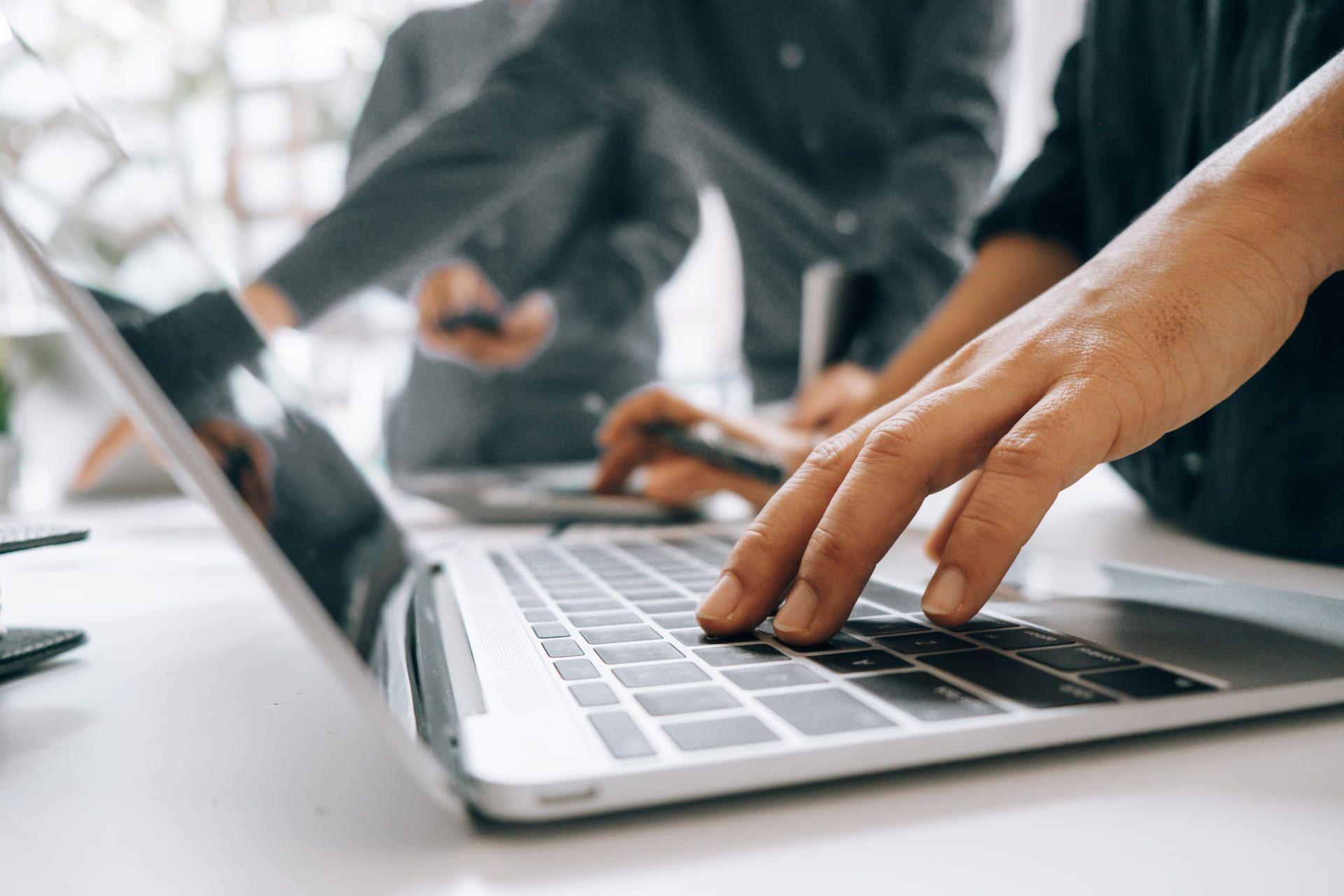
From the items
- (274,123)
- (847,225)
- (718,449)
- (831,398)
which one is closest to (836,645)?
(718,449)

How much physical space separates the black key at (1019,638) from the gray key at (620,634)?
0.39 feet

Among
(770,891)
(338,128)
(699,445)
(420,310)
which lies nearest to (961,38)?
(699,445)

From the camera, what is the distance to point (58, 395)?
1282 mm

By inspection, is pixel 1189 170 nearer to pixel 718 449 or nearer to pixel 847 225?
pixel 718 449

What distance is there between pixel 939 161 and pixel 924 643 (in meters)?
1.02

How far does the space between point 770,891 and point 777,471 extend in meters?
0.54

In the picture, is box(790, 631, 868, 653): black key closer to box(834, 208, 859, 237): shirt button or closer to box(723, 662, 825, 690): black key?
box(723, 662, 825, 690): black key

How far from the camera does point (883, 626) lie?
1.06ft

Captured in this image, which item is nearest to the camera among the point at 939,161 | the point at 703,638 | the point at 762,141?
the point at 703,638

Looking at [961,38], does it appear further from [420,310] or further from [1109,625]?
[1109,625]

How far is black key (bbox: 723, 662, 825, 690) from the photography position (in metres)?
0.25

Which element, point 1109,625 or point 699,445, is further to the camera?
point 699,445

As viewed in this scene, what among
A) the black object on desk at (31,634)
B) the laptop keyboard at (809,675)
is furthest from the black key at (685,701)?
the black object on desk at (31,634)

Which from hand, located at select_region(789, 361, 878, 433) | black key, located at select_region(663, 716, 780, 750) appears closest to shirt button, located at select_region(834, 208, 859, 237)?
hand, located at select_region(789, 361, 878, 433)
